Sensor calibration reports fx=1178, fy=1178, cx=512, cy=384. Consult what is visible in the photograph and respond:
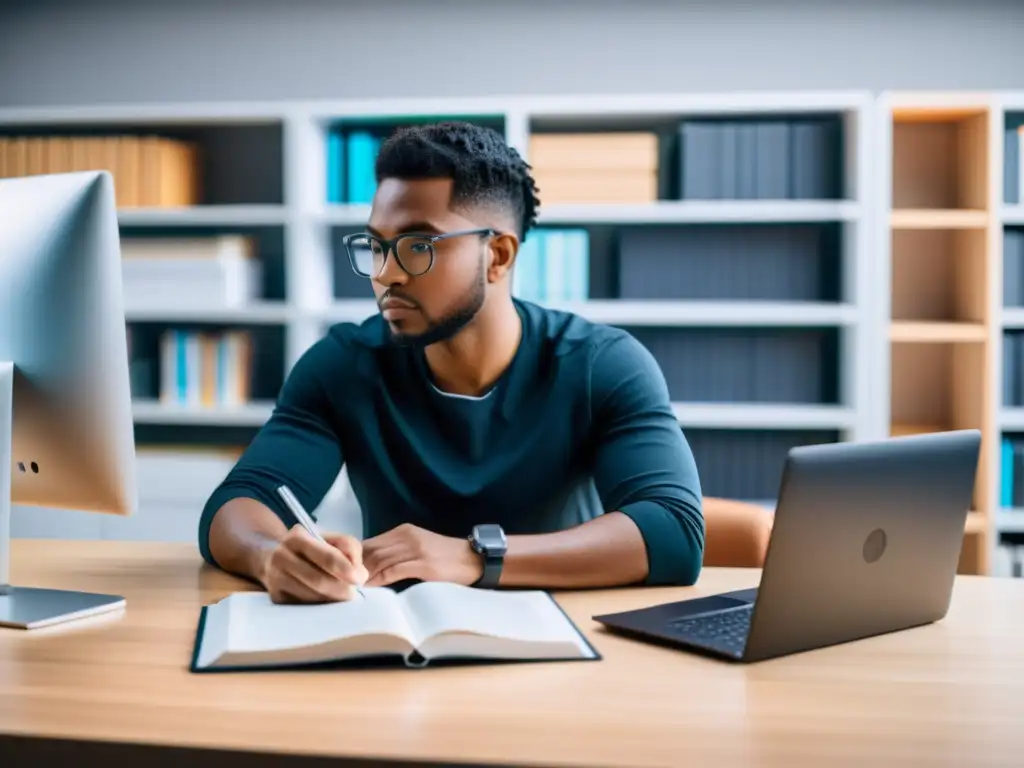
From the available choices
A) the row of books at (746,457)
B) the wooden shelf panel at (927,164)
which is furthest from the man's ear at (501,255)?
the wooden shelf panel at (927,164)

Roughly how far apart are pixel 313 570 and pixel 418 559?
16 cm

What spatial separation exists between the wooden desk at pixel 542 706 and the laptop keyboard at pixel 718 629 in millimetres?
32

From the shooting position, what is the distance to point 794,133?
3338 millimetres

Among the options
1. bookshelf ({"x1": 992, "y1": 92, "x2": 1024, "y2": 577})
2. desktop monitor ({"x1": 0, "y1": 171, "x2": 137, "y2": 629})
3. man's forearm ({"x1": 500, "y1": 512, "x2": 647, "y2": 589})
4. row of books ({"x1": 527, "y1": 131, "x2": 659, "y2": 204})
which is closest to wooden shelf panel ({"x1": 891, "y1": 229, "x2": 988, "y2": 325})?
bookshelf ({"x1": 992, "y1": 92, "x2": 1024, "y2": 577})

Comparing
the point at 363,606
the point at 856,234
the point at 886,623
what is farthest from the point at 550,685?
the point at 856,234

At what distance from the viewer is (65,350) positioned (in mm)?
1299

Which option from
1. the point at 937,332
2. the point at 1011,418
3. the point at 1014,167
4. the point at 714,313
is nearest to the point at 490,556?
the point at 714,313

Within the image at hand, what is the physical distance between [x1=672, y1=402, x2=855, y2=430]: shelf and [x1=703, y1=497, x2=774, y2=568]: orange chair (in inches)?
59.1

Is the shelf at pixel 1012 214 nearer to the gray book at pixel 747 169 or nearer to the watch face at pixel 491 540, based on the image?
the gray book at pixel 747 169

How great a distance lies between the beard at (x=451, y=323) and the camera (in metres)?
1.73

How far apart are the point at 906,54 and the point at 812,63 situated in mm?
288

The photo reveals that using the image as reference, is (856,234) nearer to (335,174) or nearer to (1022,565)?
(1022,565)

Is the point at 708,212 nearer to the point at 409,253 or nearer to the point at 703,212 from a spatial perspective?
the point at 703,212

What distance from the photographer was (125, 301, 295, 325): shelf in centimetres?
347
